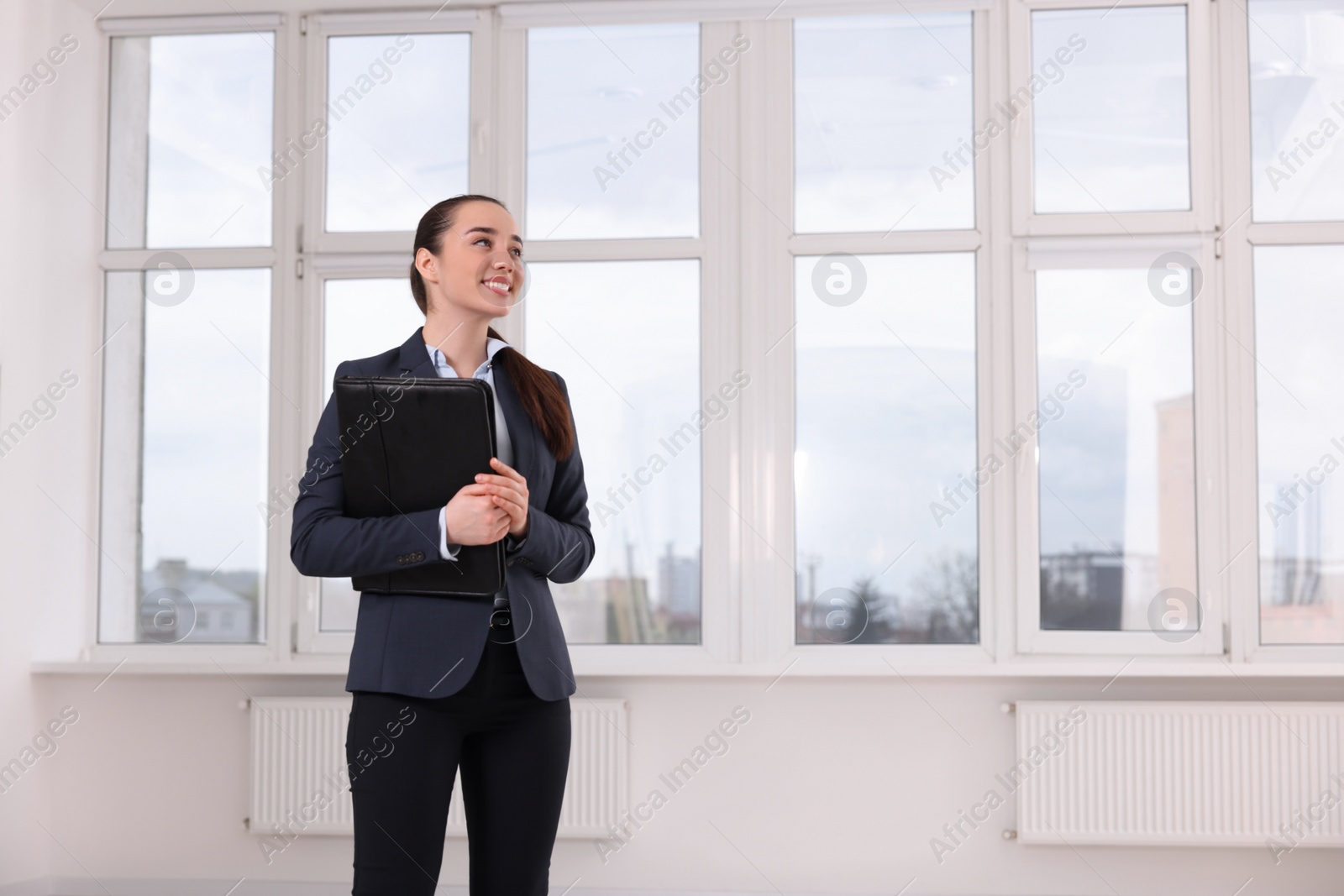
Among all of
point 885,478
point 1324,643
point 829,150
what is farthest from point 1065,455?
point 829,150

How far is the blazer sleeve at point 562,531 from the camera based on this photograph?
4.84ft

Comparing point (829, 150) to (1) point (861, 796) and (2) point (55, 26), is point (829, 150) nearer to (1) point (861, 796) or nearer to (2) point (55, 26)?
(1) point (861, 796)

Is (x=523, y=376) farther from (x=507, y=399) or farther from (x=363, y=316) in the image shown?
(x=363, y=316)

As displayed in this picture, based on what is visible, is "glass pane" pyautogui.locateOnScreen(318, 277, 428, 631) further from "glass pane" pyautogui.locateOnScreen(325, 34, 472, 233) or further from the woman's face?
the woman's face

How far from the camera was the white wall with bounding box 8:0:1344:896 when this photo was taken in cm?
314

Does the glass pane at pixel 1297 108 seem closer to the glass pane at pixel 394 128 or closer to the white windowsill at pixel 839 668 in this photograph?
the white windowsill at pixel 839 668

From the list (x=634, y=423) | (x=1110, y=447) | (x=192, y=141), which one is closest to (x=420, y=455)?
(x=634, y=423)

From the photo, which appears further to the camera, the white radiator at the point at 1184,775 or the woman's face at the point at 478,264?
the white radiator at the point at 1184,775

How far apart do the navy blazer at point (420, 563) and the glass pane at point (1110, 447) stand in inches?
82.3

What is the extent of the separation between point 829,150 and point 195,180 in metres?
2.03

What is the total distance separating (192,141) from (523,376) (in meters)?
2.55

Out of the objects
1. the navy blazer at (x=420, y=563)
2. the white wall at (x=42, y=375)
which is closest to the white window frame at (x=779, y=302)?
the white wall at (x=42, y=375)

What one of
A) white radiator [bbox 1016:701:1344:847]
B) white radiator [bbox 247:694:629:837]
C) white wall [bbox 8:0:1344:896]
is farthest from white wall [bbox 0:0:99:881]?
white radiator [bbox 1016:701:1344:847]

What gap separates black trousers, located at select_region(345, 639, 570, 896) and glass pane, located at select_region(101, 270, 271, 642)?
2256 millimetres
